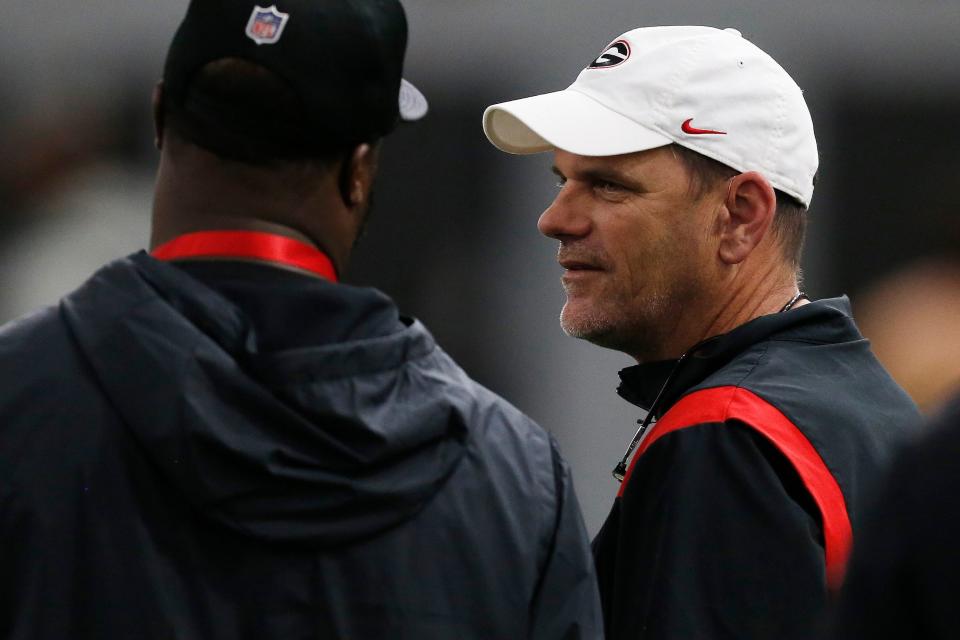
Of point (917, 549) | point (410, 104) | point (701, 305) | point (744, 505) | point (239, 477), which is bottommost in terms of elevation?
point (744, 505)

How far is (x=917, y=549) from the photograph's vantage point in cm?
105

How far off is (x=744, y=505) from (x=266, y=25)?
0.86 meters

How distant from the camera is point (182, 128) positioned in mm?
1639

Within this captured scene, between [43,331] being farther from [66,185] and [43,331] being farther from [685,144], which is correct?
[66,185]

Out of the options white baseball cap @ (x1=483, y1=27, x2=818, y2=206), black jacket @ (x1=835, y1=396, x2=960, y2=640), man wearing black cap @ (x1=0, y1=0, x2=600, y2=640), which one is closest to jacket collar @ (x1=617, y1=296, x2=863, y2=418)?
white baseball cap @ (x1=483, y1=27, x2=818, y2=206)

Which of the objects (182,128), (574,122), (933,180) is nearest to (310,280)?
(182,128)

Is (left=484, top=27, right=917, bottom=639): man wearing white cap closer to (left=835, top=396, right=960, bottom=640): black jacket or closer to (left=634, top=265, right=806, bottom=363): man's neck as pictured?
(left=634, top=265, right=806, bottom=363): man's neck

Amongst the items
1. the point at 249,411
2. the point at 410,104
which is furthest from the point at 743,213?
the point at 249,411

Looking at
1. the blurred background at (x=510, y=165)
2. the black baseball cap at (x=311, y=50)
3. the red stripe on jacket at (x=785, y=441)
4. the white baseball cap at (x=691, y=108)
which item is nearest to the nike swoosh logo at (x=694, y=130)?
the white baseball cap at (x=691, y=108)

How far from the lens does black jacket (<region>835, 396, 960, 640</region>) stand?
3.39 ft

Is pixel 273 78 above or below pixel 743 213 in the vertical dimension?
above

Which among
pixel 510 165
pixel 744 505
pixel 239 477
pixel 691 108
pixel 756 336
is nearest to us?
pixel 239 477

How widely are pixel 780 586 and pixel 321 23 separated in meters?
0.91

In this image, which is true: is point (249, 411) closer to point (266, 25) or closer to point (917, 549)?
point (266, 25)
